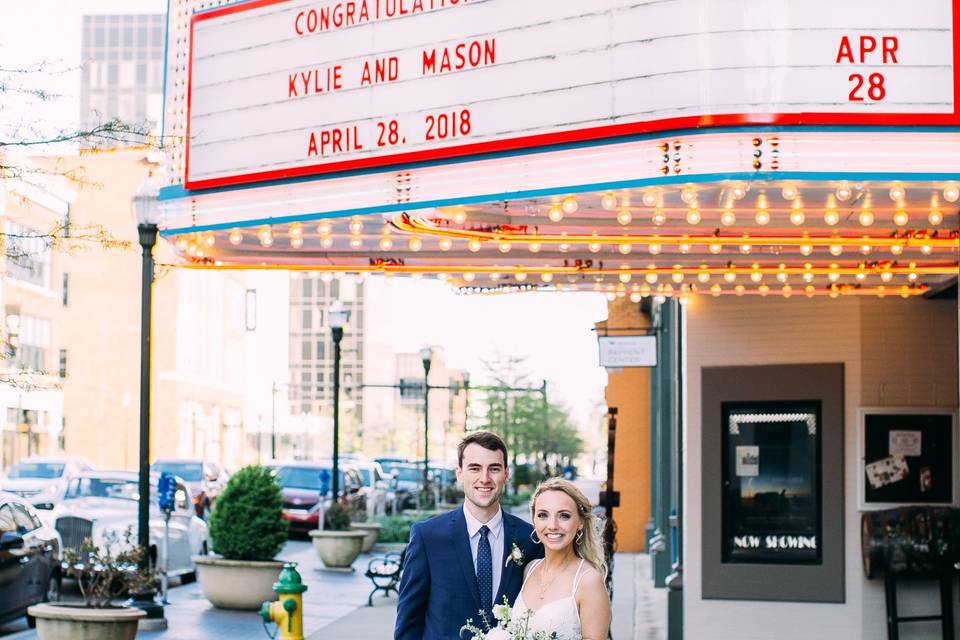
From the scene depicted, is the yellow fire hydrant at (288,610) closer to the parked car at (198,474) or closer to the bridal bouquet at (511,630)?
the bridal bouquet at (511,630)

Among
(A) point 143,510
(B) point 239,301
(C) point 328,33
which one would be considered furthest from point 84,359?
(C) point 328,33

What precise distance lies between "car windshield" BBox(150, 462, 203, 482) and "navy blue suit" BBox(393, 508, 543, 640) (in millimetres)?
29353

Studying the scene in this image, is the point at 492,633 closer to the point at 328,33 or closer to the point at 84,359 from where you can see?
the point at 328,33

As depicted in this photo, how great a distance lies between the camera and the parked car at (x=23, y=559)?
50.4 ft

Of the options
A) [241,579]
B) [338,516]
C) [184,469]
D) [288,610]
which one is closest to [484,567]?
[288,610]

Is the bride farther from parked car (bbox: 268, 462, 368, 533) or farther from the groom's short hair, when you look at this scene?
parked car (bbox: 268, 462, 368, 533)

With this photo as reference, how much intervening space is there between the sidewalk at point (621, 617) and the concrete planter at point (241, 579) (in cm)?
107

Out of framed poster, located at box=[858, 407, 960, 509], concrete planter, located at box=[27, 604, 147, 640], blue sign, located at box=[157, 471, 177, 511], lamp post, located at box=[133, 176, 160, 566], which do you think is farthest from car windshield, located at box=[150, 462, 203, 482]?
framed poster, located at box=[858, 407, 960, 509]

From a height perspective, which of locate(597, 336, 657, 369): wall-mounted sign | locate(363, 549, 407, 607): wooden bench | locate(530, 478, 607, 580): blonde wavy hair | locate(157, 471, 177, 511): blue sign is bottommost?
locate(363, 549, 407, 607): wooden bench

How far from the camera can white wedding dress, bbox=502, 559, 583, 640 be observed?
17.8 feet

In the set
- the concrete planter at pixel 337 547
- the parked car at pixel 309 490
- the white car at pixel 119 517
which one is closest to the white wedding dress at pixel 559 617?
the white car at pixel 119 517

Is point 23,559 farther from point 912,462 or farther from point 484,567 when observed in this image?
point 484,567

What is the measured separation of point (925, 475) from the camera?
13422mm

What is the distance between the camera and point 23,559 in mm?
15641
